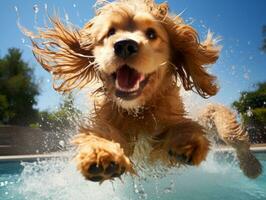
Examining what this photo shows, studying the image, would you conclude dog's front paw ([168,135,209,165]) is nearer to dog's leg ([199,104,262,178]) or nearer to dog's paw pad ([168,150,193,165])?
dog's paw pad ([168,150,193,165])

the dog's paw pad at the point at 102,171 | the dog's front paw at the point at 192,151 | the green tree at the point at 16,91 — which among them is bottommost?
the dog's paw pad at the point at 102,171

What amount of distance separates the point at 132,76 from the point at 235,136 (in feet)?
7.72

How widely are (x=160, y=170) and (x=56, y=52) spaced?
1.61m

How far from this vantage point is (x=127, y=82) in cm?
402

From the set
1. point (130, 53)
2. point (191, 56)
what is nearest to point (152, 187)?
point (191, 56)

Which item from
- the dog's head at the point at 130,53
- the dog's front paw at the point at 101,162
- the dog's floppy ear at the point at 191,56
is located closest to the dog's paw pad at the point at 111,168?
the dog's front paw at the point at 101,162

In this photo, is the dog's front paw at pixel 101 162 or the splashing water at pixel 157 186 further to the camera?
the splashing water at pixel 157 186

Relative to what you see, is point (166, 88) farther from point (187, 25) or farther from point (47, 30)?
point (47, 30)

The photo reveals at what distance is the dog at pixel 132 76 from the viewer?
3.60 m

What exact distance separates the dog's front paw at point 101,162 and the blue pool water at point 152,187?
1.63 m

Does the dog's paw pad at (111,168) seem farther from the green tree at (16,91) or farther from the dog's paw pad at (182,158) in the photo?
the green tree at (16,91)

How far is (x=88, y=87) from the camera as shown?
Answer: 505cm

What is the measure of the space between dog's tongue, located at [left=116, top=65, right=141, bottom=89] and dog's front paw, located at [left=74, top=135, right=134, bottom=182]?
2.90ft

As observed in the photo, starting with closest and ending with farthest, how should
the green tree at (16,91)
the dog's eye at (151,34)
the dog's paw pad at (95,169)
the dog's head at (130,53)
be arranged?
the dog's paw pad at (95,169) → the dog's head at (130,53) → the dog's eye at (151,34) → the green tree at (16,91)
